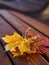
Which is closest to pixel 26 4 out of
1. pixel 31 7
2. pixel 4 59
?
pixel 31 7

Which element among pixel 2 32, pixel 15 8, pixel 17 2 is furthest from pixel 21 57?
pixel 17 2

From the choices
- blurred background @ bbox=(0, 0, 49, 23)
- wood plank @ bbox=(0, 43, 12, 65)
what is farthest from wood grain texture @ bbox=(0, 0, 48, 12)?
wood plank @ bbox=(0, 43, 12, 65)

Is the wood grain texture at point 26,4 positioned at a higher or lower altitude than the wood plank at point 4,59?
lower

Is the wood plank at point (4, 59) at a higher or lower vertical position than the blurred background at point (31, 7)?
higher

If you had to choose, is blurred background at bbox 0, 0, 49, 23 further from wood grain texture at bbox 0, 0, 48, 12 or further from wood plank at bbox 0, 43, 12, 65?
wood plank at bbox 0, 43, 12, 65

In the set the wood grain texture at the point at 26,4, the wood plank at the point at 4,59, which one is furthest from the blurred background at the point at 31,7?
the wood plank at the point at 4,59

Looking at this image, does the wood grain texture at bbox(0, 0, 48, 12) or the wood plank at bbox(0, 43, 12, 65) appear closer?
the wood plank at bbox(0, 43, 12, 65)

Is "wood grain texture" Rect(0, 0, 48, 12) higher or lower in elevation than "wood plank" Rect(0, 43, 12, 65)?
lower

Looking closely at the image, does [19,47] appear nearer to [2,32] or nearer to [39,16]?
[2,32]

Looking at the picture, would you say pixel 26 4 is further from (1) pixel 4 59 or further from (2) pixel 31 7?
(1) pixel 4 59

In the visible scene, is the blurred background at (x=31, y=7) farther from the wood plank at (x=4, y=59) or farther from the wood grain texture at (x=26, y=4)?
the wood plank at (x=4, y=59)

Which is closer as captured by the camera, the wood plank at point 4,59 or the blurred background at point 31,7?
the wood plank at point 4,59
